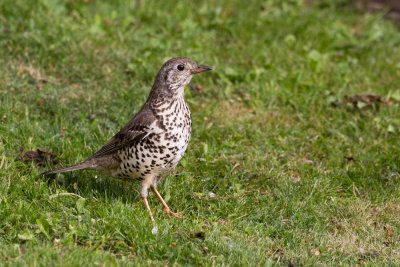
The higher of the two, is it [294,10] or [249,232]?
[294,10]

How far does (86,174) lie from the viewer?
19.4ft

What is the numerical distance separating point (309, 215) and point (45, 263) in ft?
8.18

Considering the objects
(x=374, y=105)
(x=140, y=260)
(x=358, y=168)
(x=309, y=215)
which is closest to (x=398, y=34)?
(x=374, y=105)

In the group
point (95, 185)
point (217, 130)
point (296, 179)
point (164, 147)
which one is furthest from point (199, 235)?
point (217, 130)

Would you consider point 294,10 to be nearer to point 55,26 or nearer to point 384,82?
point 384,82

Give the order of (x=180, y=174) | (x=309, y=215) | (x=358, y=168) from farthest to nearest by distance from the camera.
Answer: (x=358, y=168) → (x=180, y=174) → (x=309, y=215)

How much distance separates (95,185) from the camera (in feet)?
18.8

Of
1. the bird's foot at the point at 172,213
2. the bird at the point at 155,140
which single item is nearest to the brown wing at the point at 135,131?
the bird at the point at 155,140

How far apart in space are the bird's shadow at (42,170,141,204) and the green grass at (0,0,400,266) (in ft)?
0.07

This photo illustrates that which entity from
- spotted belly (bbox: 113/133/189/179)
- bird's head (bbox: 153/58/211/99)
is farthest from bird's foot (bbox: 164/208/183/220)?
bird's head (bbox: 153/58/211/99)

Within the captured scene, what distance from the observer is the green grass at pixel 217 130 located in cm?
468

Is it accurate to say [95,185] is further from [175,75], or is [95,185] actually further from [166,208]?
[175,75]

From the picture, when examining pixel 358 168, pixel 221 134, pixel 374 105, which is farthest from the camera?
pixel 374 105

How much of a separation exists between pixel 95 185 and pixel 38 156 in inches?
26.2
